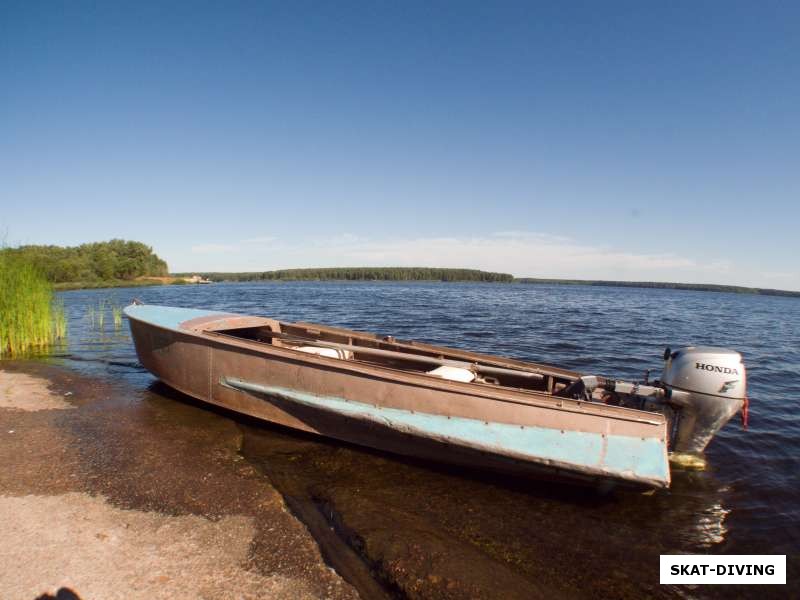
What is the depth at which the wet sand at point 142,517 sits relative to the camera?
3.00 m

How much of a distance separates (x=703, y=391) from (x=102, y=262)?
7499 centimetres

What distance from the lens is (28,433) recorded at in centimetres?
564

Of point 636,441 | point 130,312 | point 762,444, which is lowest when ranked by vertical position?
point 762,444

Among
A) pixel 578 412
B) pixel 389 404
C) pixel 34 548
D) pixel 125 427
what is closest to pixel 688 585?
pixel 578 412

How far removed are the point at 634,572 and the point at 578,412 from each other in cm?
155

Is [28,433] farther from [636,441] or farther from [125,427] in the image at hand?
[636,441]

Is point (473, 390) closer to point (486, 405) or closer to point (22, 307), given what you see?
point (486, 405)

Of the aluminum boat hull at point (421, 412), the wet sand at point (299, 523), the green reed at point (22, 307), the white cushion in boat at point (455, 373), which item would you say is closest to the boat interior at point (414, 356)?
the white cushion in boat at point (455, 373)

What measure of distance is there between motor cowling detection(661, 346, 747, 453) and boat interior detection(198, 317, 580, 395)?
1.44 metres

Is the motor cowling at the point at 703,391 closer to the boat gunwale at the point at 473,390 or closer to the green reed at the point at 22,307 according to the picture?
the boat gunwale at the point at 473,390

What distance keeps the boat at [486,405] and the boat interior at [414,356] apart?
0.16ft

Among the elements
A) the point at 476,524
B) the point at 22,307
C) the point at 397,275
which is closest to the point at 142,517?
the point at 476,524

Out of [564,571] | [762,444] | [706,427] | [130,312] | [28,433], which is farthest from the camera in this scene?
[130,312]

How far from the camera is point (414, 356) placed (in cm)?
677
